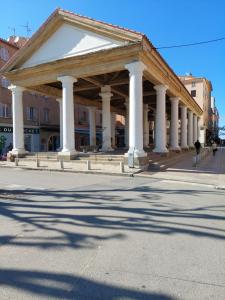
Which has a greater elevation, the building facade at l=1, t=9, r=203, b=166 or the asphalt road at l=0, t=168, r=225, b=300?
the building facade at l=1, t=9, r=203, b=166

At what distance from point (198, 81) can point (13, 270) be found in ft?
213

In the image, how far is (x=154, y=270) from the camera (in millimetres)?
3592

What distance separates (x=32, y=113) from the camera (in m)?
35.2

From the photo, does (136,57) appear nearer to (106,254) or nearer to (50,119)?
(106,254)

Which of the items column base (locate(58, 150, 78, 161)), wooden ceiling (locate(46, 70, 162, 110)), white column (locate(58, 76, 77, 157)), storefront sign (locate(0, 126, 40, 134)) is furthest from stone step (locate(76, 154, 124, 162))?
storefront sign (locate(0, 126, 40, 134))

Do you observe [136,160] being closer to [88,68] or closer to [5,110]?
[88,68]

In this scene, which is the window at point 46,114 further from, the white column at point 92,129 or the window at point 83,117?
the white column at point 92,129

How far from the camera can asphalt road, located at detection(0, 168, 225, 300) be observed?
10.4 ft

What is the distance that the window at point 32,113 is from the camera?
3462 cm

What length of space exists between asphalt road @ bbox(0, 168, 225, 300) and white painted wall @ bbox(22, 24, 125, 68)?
11732 millimetres


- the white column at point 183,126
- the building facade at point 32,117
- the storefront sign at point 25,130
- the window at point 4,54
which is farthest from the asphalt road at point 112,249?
the window at point 4,54

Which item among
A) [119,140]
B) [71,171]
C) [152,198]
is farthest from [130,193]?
[119,140]

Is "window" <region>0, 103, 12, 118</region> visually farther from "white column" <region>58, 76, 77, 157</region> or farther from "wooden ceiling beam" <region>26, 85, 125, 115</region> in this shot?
"white column" <region>58, 76, 77, 157</region>

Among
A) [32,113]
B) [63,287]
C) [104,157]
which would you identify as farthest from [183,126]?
[63,287]
